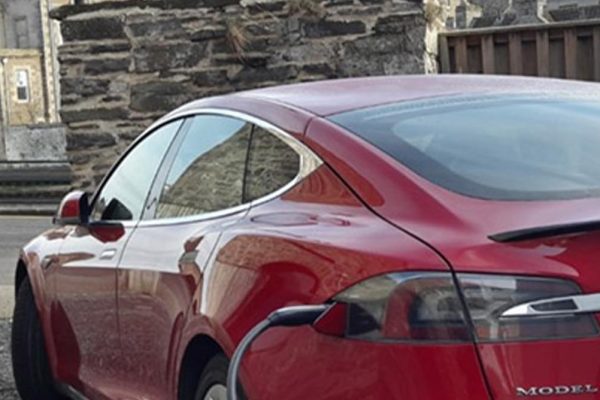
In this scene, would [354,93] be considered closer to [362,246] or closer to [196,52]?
[362,246]

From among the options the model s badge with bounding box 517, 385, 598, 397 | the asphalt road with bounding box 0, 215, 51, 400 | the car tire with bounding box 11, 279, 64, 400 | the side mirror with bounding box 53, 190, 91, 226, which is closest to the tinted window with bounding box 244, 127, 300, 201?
the model s badge with bounding box 517, 385, 598, 397

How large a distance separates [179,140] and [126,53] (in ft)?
20.5

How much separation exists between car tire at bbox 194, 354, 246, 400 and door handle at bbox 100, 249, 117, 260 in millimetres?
1005

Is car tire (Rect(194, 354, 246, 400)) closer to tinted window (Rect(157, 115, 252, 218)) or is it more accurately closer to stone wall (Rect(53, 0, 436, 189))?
tinted window (Rect(157, 115, 252, 218))

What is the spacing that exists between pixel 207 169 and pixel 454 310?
1639 mm

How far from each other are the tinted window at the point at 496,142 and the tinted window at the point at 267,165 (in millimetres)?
208

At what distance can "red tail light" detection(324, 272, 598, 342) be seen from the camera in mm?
2383

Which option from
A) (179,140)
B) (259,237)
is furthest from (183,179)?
(259,237)

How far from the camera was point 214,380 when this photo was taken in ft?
10.9

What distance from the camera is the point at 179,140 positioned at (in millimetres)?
4211

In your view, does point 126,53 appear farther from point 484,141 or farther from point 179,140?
point 484,141

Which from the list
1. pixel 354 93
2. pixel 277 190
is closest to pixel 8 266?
pixel 354 93

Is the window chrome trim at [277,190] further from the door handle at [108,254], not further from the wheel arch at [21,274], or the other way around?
the wheel arch at [21,274]

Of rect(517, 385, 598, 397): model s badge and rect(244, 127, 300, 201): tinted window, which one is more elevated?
rect(244, 127, 300, 201): tinted window
